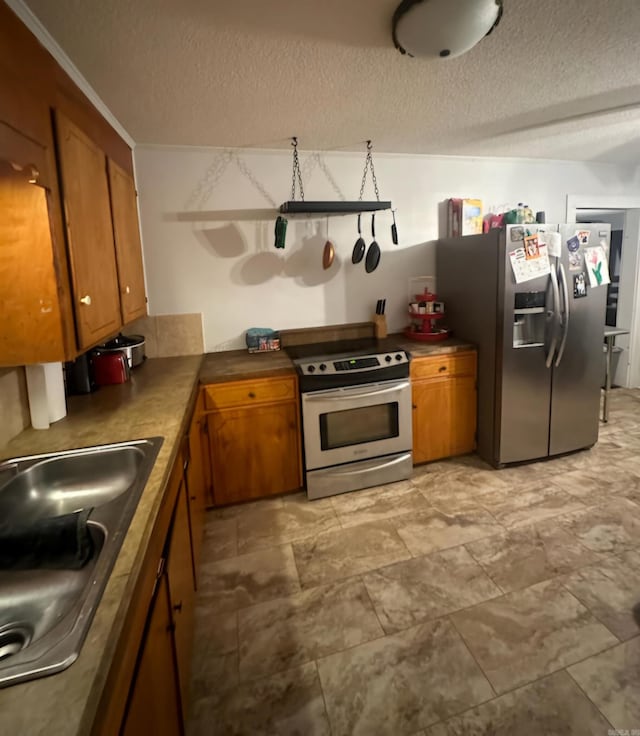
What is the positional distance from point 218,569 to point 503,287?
2324mm

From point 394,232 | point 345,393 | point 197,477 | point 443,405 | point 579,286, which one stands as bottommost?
point 197,477

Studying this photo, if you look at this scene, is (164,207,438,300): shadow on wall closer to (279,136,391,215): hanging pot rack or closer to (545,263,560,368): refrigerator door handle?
(279,136,391,215): hanging pot rack

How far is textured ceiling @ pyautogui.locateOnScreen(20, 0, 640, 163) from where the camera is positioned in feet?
4.65

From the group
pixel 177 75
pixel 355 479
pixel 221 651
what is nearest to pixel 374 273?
pixel 355 479

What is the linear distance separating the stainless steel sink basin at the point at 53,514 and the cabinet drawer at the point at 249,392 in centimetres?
91

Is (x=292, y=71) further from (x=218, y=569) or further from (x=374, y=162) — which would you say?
(x=218, y=569)

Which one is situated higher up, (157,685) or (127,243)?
(127,243)

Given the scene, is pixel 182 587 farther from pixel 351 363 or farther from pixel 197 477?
pixel 351 363

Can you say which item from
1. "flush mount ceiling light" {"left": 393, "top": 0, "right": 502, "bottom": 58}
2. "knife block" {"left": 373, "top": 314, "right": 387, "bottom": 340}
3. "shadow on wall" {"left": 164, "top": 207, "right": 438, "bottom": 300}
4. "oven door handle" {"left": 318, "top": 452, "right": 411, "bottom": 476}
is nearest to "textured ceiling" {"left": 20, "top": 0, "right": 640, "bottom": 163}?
"flush mount ceiling light" {"left": 393, "top": 0, "right": 502, "bottom": 58}

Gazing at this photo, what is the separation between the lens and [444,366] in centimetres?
285

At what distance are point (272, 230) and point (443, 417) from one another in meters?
1.82

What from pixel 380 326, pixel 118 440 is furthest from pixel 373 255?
pixel 118 440

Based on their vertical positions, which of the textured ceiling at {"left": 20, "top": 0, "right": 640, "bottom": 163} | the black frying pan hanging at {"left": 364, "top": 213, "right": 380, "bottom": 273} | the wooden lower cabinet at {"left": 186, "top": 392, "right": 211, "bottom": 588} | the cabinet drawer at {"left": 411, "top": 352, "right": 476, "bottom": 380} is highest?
the textured ceiling at {"left": 20, "top": 0, "right": 640, "bottom": 163}

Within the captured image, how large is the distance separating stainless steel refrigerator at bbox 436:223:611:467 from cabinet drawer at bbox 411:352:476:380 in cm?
8
